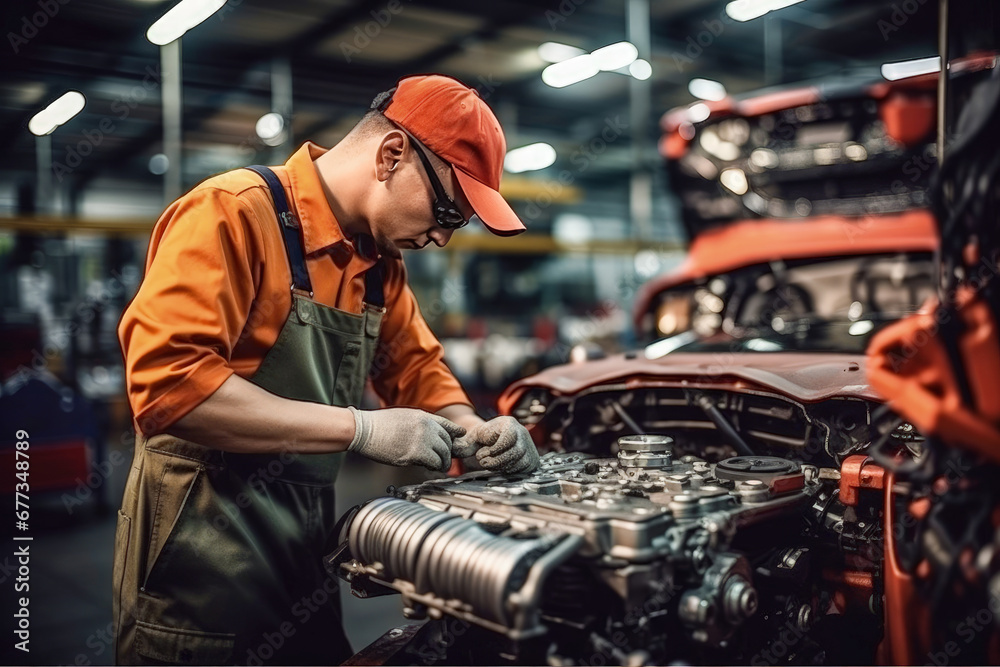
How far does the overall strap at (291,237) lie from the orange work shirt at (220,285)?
0.01 m

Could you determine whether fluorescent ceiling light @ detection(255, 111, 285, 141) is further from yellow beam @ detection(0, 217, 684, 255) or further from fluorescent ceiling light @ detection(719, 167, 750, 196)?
fluorescent ceiling light @ detection(719, 167, 750, 196)

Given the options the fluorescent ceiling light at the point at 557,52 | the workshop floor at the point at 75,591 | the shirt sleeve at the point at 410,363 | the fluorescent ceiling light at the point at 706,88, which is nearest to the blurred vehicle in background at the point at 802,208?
the shirt sleeve at the point at 410,363

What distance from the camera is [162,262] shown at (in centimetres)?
143

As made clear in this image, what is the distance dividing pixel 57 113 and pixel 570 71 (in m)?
6.14

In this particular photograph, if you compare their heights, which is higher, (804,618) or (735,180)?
(735,180)

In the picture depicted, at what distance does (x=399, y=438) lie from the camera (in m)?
1.54

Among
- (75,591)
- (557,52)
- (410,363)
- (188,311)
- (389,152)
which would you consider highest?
(557,52)

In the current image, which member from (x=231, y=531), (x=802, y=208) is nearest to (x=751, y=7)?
(x=802, y=208)

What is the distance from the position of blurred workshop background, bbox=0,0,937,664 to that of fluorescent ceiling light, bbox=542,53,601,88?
4cm

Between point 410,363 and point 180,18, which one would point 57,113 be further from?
point 410,363

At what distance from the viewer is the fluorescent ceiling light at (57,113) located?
868cm

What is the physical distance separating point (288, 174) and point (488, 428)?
74 cm

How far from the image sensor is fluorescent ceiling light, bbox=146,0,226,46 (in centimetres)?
563

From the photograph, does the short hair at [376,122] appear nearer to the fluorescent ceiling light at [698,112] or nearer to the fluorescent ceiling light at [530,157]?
the fluorescent ceiling light at [698,112]
